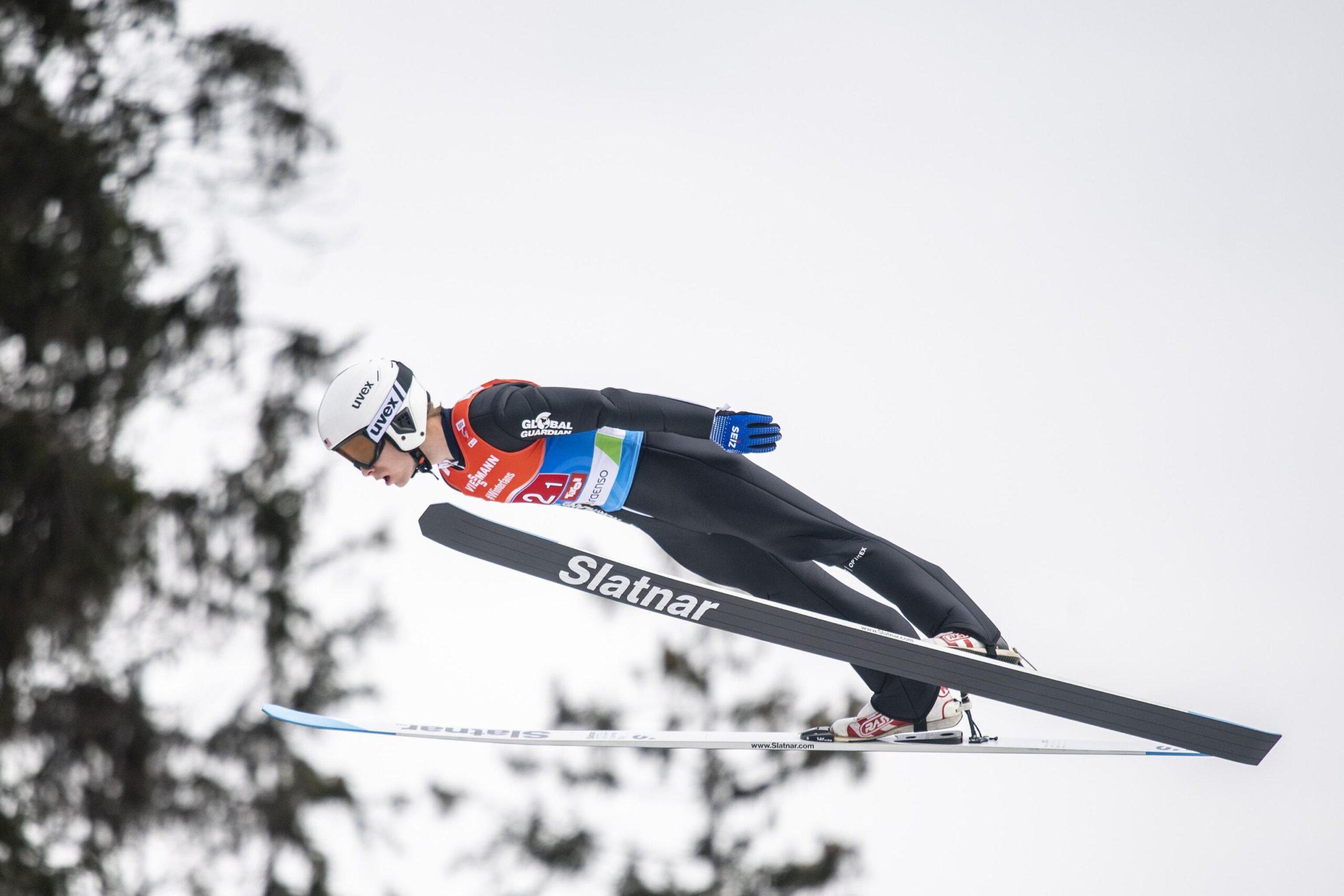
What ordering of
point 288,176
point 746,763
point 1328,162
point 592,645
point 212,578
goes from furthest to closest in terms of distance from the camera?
point 592,645 → point 288,176 → point 212,578 → point 1328,162 → point 746,763

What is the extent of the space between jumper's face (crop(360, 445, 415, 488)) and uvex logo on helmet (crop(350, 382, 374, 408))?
0.50 feet

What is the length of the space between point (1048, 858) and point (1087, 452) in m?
4.83

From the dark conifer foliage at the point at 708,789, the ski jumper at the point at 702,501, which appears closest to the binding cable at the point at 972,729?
the ski jumper at the point at 702,501

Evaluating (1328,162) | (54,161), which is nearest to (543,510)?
(54,161)

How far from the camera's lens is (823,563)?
4133 millimetres

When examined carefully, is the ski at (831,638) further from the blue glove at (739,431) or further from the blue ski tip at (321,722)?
the blue ski tip at (321,722)

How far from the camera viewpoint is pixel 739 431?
12.2 ft

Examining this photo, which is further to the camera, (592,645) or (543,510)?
(592,645)

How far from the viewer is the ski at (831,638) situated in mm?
3926

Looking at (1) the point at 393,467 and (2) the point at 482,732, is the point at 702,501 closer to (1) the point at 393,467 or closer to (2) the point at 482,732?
(1) the point at 393,467

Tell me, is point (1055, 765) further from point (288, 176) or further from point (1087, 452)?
point (288, 176)

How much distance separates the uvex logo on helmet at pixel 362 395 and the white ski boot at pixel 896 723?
1.89 metres

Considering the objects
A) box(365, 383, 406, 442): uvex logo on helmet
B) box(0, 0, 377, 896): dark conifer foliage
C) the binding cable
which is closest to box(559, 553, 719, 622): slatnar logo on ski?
box(365, 383, 406, 442): uvex logo on helmet

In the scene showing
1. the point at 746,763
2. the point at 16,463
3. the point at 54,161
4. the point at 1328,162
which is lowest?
the point at 746,763
